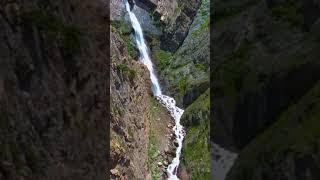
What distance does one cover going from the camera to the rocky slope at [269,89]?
87.0ft

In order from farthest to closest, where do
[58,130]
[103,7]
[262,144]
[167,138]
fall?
1. [167,138]
2. [103,7]
3. [262,144]
4. [58,130]

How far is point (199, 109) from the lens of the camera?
200 feet

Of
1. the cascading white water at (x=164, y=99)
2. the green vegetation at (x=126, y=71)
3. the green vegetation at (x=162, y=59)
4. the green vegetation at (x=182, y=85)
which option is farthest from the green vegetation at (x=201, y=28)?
the green vegetation at (x=126, y=71)

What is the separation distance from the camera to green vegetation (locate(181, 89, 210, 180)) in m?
53.5

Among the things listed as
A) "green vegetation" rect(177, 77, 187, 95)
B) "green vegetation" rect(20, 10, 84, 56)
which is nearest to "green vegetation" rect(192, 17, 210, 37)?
"green vegetation" rect(177, 77, 187, 95)

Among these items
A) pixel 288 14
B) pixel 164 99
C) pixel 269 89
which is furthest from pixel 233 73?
pixel 164 99

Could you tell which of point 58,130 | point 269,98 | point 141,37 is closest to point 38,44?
point 58,130

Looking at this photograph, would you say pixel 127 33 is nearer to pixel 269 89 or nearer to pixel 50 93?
pixel 269 89

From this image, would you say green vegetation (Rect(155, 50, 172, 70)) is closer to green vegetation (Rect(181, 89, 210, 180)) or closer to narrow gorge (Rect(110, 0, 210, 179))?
narrow gorge (Rect(110, 0, 210, 179))

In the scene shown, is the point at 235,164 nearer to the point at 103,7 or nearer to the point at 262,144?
the point at 262,144

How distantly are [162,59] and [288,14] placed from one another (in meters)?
38.5

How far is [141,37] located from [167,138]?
2106 cm

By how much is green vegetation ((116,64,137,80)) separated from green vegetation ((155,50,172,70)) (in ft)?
86.3

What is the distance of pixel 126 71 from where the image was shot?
46.4m
